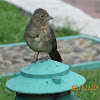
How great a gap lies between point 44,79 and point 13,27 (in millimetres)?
5869

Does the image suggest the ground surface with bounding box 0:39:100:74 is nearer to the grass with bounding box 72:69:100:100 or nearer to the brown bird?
the grass with bounding box 72:69:100:100

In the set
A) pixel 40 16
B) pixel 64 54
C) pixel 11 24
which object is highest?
pixel 40 16

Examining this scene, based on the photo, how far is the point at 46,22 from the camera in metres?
3.82

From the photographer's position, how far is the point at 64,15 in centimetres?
1012

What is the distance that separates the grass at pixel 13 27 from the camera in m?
8.48

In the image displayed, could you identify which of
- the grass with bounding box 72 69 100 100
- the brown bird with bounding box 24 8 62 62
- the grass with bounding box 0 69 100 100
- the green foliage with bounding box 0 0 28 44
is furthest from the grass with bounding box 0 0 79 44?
the brown bird with bounding box 24 8 62 62

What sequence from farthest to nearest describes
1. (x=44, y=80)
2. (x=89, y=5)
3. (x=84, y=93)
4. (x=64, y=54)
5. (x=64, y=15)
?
(x=89, y=5), (x=64, y=15), (x=64, y=54), (x=84, y=93), (x=44, y=80)

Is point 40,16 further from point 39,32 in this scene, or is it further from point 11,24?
point 11,24

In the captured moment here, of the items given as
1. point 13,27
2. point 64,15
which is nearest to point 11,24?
Answer: point 13,27

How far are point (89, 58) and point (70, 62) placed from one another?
0.47 m

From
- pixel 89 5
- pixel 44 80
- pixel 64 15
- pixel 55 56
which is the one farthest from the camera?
pixel 89 5

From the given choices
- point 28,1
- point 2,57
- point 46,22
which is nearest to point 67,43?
point 2,57

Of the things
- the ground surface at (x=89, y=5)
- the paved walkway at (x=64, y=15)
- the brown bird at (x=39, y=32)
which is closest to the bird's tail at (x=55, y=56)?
the brown bird at (x=39, y=32)

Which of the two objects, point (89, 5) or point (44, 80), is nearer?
point (44, 80)
